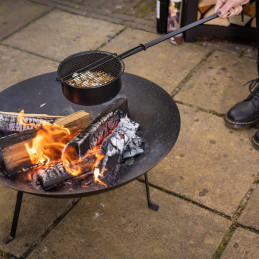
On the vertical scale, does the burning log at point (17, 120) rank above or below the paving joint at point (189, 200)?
above

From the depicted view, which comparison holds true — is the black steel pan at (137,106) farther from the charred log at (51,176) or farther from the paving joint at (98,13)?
the paving joint at (98,13)

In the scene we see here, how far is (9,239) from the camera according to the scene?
2078mm

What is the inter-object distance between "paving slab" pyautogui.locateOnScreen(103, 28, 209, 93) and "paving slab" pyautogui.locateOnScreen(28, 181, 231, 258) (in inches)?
49.4

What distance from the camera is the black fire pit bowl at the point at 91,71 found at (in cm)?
166

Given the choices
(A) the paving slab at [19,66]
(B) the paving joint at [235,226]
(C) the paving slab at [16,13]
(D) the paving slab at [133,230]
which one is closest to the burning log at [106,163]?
(D) the paving slab at [133,230]

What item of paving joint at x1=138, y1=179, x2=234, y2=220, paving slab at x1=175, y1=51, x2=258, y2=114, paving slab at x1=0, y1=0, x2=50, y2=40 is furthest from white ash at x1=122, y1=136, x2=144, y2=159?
paving slab at x1=0, y1=0, x2=50, y2=40

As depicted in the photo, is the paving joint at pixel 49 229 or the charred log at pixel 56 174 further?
the paving joint at pixel 49 229

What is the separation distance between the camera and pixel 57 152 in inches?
75.2

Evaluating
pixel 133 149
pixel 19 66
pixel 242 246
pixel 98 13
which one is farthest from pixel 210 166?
pixel 98 13

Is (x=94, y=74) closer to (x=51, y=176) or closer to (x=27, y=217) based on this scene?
(x=51, y=176)

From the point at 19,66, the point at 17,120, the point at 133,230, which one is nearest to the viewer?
the point at 17,120

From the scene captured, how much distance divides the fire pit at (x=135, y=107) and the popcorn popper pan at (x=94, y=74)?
363mm

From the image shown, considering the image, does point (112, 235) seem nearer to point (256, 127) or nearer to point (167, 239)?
point (167, 239)

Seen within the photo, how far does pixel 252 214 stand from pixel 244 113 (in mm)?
832
